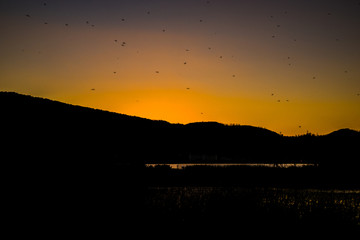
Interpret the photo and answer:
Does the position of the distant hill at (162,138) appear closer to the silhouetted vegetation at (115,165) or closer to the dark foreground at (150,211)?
the silhouetted vegetation at (115,165)

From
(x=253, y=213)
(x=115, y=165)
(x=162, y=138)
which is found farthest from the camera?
(x=162, y=138)

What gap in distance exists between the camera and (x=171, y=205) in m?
18.7

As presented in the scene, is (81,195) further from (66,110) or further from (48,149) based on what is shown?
(66,110)

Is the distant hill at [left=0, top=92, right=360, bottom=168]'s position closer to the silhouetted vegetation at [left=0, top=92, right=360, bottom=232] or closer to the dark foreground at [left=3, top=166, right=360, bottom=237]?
the silhouetted vegetation at [left=0, top=92, right=360, bottom=232]

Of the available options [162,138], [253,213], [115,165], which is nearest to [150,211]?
[253,213]

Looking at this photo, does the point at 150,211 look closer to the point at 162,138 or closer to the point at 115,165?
the point at 115,165

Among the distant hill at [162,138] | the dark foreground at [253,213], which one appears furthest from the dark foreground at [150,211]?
the distant hill at [162,138]

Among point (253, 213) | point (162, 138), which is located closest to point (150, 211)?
point (253, 213)

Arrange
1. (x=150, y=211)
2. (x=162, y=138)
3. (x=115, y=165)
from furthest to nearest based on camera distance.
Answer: (x=162, y=138), (x=115, y=165), (x=150, y=211)

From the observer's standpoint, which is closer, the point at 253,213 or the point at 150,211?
the point at 253,213

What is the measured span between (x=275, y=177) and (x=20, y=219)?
1064 inches

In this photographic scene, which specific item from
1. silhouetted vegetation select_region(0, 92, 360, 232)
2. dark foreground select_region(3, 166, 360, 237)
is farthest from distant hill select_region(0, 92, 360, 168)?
dark foreground select_region(3, 166, 360, 237)

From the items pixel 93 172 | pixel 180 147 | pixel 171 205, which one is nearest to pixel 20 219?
pixel 171 205

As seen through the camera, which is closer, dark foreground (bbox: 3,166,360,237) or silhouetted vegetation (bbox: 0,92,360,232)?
dark foreground (bbox: 3,166,360,237)
